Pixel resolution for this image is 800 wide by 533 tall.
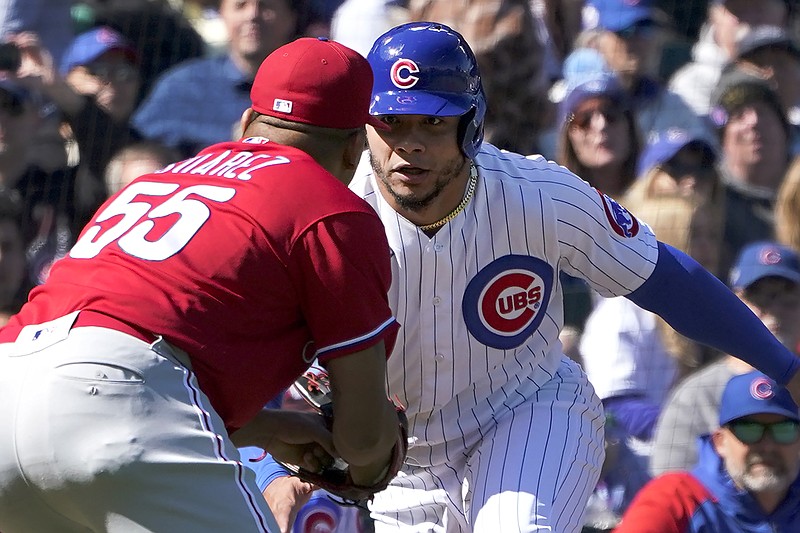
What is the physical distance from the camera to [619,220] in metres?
3.30

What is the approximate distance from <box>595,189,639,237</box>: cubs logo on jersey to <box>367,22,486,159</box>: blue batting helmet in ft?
1.19

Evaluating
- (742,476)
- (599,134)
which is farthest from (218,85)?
(742,476)

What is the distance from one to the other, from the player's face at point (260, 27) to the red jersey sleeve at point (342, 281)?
11.3ft

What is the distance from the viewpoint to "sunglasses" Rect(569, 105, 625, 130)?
5.36 meters

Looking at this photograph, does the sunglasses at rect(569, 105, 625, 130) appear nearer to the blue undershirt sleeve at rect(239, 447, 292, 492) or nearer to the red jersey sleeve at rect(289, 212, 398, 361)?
the blue undershirt sleeve at rect(239, 447, 292, 492)

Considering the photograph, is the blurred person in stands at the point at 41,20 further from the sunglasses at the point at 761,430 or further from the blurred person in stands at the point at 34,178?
the sunglasses at the point at 761,430

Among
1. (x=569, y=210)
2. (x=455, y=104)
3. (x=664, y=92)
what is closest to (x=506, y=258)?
(x=569, y=210)

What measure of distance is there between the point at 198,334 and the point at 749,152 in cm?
361

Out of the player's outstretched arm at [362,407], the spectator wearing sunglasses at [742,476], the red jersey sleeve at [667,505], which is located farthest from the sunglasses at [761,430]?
the player's outstretched arm at [362,407]

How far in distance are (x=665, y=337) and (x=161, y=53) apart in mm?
2534

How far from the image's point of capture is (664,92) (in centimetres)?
561

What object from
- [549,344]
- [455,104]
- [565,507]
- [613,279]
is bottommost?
[565,507]

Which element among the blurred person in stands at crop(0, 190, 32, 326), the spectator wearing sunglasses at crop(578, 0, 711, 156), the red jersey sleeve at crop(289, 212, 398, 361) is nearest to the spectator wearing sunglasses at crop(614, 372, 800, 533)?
the spectator wearing sunglasses at crop(578, 0, 711, 156)

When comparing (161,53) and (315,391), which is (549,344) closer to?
(315,391)
